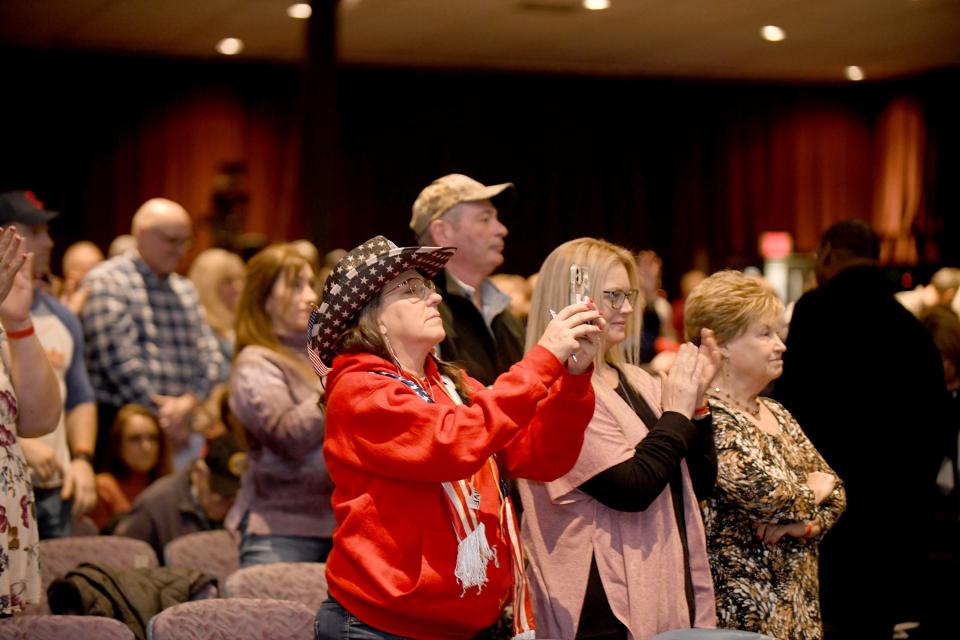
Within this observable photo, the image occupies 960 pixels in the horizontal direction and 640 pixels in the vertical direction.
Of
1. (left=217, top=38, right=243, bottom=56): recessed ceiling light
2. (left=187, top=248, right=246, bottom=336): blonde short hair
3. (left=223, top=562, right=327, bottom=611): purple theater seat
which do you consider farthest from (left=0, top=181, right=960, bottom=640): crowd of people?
(left=217, top=38, right=243, bottom=56): recessed ceiling light

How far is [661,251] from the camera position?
12.9m

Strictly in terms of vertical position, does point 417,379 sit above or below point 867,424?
above

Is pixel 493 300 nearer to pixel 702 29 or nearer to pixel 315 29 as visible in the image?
pixel 315 29

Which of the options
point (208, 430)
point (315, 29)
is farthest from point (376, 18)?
point (208, 430)

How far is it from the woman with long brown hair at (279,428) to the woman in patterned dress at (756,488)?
121cm

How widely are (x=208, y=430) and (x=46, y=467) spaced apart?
1153 mm

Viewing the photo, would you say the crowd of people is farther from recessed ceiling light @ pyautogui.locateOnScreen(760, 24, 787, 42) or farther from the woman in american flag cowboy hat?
recessed ceiling light @ pyautogui.locateOnScreen(760, 24, 787, 42)

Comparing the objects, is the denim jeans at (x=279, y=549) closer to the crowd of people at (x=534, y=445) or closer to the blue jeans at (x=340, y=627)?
the crowd of people at (x=534, y=445)

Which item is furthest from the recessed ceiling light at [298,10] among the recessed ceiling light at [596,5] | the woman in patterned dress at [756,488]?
the woman in patterned dress at [756,488]

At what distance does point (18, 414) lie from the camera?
2.98 m

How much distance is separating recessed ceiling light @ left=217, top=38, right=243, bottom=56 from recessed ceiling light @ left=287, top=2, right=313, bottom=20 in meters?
1.00

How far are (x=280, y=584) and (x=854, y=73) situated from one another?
33.4 feet

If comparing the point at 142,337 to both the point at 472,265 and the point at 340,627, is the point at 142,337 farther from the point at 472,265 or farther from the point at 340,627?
the point at 340,627

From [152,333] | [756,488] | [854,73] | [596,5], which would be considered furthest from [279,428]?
[854,73]
